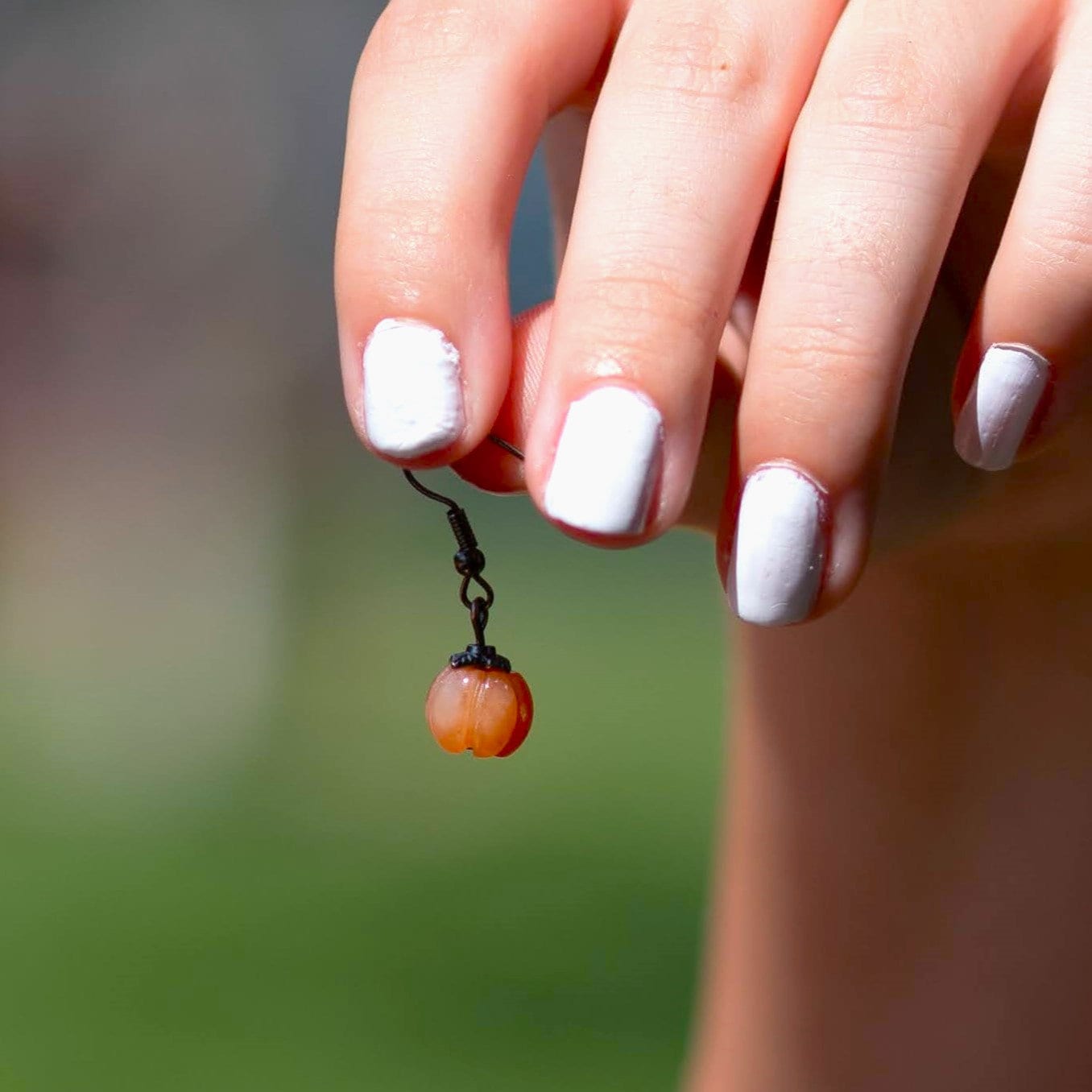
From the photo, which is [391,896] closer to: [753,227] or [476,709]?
[476,709]

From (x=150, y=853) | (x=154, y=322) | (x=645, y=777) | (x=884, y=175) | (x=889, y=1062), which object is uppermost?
(x=154, y=322)

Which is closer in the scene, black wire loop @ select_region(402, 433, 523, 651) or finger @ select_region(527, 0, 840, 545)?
finger @ select_region(527, 0, 840, 545)

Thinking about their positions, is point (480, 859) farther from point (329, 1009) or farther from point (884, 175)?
point (884, 175)

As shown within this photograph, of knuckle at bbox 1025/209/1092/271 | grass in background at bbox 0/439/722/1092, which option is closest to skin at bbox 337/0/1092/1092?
knuckle at bbox 1025/209/1092/271

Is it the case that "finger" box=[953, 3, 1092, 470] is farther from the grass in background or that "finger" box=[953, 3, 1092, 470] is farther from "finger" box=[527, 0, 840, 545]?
the grass in background


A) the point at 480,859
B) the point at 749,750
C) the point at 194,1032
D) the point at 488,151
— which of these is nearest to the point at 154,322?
the point at 480,859

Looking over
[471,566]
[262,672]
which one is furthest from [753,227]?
[262,672]

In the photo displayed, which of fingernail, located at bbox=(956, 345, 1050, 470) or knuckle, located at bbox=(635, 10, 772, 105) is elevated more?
knuckle, located at bbox=(635, 10, 772, 105)

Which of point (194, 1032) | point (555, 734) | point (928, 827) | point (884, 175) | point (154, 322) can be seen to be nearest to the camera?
point (884, 175)
